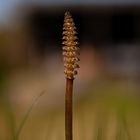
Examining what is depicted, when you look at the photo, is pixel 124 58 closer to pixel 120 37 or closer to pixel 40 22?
pixel 120 37

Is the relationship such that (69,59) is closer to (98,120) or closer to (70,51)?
(70,51)

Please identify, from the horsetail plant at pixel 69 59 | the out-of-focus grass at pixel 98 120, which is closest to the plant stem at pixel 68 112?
the horsetail plant at pixel 69 59

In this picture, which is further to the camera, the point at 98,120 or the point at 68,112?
the point at 98,120

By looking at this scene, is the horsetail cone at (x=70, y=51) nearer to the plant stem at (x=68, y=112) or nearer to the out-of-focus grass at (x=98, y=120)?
the plant stem at (x=68, y=112)

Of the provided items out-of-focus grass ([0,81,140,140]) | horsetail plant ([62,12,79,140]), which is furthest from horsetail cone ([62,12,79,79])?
out-of-focus grass ([0,81,140,140])

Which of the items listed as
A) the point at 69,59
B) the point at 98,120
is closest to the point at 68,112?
the point at 69,59

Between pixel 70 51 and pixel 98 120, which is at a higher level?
pixel 70 51

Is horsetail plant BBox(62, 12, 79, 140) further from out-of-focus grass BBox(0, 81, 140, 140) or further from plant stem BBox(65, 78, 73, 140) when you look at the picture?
out-of-focus grass BBox(0, 81, 140, 140)

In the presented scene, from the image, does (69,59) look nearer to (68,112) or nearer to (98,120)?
(68,112)
